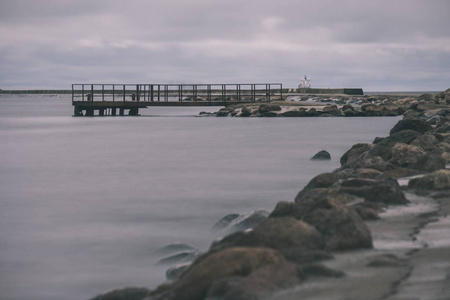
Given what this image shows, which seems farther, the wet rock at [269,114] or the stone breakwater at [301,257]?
the wet rock at [269,114]

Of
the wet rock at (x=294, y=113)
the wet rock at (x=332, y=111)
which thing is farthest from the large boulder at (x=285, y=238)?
the wet rock at (x=332, y=111)

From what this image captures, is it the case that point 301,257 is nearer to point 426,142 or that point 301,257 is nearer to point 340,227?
point 340,227

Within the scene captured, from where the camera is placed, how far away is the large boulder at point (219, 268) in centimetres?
476

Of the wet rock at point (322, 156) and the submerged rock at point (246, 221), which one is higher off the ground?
the submerged rock at point (246, 221)

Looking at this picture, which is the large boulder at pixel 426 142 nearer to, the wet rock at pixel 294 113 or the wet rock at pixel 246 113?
the wet rock at pixel 294 113

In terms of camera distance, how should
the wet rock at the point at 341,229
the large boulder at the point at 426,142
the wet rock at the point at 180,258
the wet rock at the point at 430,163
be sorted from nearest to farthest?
the wet rock at the point at 341,229
the wet rock at the point at 180,258
the wet rock at the point at 430,163
the large boulder at the point at 426,142

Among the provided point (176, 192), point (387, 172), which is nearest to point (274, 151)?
point (176, 192)

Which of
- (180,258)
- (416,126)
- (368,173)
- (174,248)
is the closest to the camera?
(180,258)

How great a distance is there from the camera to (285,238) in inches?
219

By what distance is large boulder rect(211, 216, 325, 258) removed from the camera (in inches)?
218

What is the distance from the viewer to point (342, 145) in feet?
83.3

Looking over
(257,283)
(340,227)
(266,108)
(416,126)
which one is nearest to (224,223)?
(340,227)

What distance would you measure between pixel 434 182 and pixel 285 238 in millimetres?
3993

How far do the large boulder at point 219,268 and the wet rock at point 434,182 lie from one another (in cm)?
439
